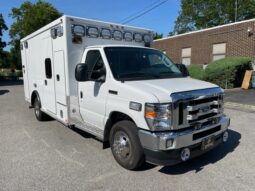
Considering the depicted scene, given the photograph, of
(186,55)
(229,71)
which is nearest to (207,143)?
(229,71)

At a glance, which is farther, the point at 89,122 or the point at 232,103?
the point at 232,103

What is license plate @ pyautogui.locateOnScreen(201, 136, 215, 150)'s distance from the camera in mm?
3997

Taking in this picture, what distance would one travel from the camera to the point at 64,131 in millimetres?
6668

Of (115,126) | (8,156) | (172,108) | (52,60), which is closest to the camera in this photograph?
(172,108)

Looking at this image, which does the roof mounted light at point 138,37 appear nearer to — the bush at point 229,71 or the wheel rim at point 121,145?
the wheel rim at point 121,145

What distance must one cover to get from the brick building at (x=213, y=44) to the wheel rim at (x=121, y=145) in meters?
15.7

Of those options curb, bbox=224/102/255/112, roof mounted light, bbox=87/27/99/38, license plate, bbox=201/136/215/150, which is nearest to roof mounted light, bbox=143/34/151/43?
roof mounted light, bbox=87/27/99/38

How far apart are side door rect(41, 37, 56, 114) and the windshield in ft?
6.93

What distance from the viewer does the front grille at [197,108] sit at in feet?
12.0

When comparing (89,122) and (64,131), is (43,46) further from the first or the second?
(89,122)

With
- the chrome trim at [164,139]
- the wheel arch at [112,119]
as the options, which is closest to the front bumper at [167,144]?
the chrome trim at [164,139]

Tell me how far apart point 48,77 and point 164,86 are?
3744 millimetres

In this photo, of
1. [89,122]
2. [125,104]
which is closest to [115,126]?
[125,104]

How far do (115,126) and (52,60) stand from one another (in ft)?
9.00
